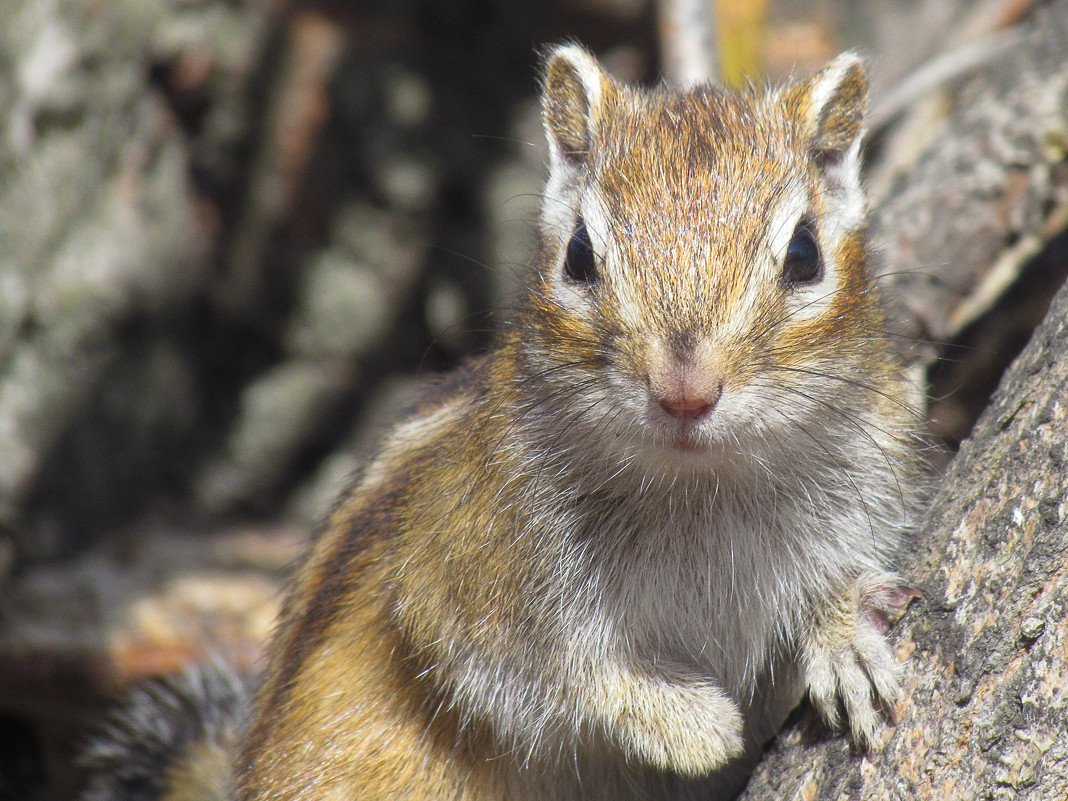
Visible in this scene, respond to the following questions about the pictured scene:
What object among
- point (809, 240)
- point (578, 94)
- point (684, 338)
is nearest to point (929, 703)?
point (684, 338)

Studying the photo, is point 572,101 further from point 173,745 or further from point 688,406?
point 173,745

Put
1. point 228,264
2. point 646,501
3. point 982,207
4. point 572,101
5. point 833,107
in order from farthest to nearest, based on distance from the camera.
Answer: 1. point 228,264
2. point 982,207
3. point 572,101
4. point 833,107
5. point 646,501

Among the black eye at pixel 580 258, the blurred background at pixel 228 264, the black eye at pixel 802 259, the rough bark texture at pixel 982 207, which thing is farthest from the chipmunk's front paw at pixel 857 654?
the blurred background at pixel 228 264

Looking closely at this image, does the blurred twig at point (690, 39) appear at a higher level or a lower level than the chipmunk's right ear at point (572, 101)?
higher

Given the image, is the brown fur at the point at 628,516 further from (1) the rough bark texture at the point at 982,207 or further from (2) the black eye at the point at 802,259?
(1) the rough bark texture at the point at 982,207

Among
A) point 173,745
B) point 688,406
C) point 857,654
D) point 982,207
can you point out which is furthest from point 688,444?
point 173,745

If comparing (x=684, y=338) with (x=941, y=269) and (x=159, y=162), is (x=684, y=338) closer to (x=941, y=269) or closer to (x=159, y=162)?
(x=941, y=269)
